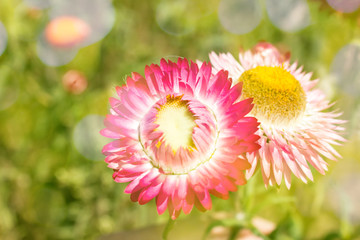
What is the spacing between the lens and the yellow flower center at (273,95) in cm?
24

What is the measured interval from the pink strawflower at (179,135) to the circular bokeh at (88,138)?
0.42m

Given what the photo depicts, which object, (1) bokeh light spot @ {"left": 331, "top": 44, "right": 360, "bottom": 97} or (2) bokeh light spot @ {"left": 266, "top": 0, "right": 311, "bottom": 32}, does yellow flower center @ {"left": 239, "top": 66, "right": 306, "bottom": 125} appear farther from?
(2) bokeh light spot @ {"left": 266, "top": 0, "right": 311, "bottom": 32}

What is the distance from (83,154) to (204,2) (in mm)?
661

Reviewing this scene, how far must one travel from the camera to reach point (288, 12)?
68cm

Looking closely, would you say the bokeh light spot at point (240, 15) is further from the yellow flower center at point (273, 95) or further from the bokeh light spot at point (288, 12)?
the yellow flower center at point (273, 95)

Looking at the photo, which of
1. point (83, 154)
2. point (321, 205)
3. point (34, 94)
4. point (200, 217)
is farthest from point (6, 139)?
point (321, 205)

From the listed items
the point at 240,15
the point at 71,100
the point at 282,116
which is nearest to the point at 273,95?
the point at 282,116

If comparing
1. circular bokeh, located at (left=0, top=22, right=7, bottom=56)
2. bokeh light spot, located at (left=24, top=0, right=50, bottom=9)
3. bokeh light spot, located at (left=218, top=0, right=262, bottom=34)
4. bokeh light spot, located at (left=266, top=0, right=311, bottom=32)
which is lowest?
bokeh light spot, located at (left=266, top=0, right=311, bottom=32)

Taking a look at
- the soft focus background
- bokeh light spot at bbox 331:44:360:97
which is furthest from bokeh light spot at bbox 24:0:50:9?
bokeh light spot at bbox 331:44:360:97

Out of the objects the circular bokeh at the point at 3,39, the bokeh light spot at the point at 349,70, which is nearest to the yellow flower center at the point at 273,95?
the bokeh light spot at the point at 349,70

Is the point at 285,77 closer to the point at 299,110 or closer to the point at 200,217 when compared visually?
the point at 299,110

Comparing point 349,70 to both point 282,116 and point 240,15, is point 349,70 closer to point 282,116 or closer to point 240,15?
point 282,116

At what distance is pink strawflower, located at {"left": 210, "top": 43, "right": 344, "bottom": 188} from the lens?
22 cm

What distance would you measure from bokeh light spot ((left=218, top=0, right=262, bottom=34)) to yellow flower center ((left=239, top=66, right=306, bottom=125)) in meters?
0.50
